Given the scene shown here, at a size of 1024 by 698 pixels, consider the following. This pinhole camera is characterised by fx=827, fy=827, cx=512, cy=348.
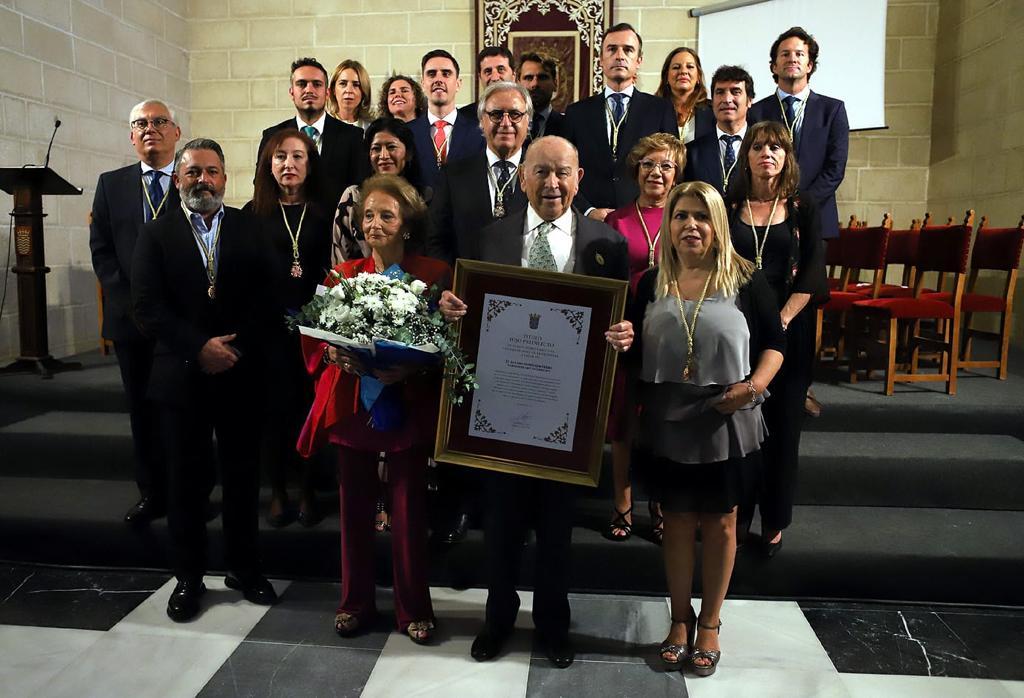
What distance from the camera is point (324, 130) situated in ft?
11.8

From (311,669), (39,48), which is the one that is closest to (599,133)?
(311,669)

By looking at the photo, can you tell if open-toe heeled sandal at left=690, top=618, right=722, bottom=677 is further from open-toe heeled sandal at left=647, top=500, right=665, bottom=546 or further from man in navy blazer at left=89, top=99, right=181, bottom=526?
man in navy blazer at left=89, top=99, right=181, bottom=526

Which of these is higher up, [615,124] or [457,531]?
[615,124]

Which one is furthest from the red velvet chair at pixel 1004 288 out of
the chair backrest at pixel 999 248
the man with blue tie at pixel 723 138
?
the man with blue tie at pixel 723 138

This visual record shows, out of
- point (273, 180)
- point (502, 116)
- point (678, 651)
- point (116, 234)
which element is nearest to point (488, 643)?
point (678, 651)

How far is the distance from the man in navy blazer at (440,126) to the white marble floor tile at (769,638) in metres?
1.97

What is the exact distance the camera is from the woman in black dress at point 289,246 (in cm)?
288

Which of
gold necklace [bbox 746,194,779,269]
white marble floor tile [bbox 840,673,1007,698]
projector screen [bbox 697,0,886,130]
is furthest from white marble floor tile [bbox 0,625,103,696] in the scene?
projector screen [bbox 697,0,886,130]

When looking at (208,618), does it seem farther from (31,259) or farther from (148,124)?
(31,259)

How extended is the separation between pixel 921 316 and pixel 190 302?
3569mm

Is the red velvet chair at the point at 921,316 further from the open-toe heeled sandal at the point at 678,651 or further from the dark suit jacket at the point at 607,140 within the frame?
the open-toe heeled sandal at the point at 678,651

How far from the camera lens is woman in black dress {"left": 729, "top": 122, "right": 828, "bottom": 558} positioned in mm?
2664

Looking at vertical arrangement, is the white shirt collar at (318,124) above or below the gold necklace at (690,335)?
above

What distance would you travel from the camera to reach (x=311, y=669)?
8.07 ft
